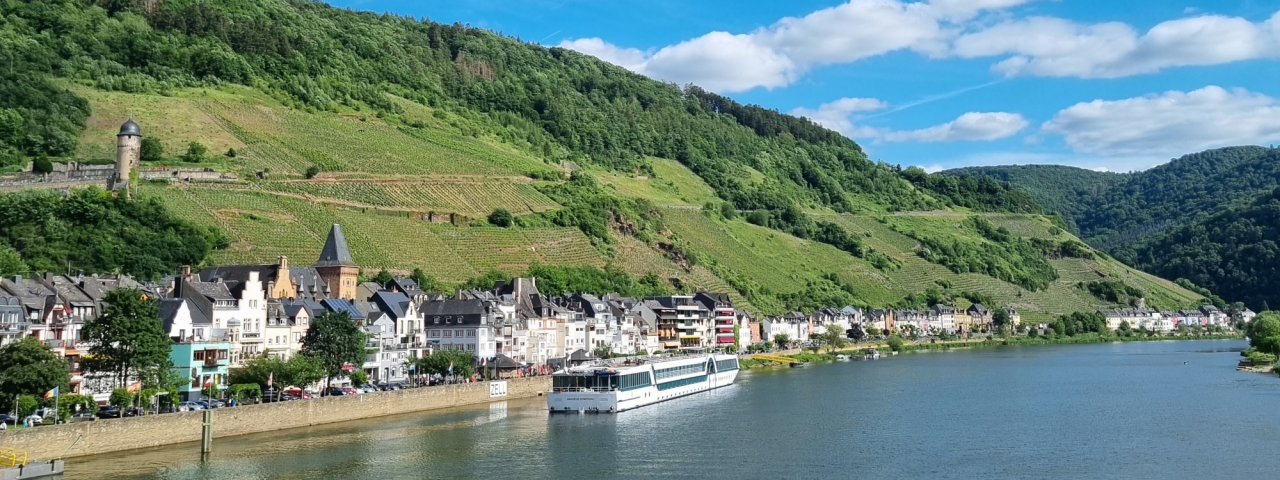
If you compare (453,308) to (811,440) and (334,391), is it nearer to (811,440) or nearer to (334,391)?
(334,391)

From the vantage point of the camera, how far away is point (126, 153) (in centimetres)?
10994

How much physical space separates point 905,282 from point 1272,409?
125 m

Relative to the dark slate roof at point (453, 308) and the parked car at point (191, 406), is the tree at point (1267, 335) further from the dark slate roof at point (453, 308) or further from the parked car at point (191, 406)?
the parked car at point (191, 406)

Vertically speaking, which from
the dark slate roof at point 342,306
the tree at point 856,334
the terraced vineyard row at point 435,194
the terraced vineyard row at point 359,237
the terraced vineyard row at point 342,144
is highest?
the terraced vineyard row at point 342,144

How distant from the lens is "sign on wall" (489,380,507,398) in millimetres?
77812

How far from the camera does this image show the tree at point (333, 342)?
220ft

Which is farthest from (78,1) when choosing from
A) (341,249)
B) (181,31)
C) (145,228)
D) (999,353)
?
(999,353)

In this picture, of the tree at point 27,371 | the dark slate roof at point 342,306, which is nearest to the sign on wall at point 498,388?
the dark slate roof at point 342,306

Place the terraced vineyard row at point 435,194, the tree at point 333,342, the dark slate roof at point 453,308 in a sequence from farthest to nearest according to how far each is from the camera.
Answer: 1. the terraced vineyard row at point 435,194
2. the dark slate roof at point 453,308
3. the tree at point 333,342

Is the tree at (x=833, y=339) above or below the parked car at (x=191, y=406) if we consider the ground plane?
above

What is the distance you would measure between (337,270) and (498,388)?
20276 mm

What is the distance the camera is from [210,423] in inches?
2044

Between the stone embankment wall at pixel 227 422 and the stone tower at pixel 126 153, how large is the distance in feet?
177

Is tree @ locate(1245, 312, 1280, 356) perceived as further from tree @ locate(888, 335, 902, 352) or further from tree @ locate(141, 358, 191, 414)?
tree @ locate(141, 358, 191, 414)
